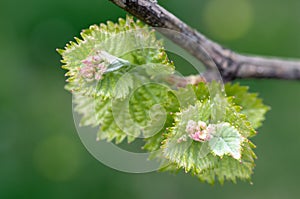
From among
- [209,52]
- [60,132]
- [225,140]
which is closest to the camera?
[225,140]

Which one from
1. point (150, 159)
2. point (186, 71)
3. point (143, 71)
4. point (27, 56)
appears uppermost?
point (186, 71)

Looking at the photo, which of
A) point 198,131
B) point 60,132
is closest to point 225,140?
point 198,131

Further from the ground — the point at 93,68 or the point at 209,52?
the point at 209,52

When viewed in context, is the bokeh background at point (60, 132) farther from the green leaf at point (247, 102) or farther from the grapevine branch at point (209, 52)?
the green leaf at point (247, 102)

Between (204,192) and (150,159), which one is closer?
(150,159)

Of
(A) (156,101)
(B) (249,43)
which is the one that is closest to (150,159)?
(A) (156,101)

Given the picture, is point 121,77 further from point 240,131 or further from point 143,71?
point 240,131

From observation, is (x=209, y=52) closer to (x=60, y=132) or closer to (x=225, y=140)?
(x=225, y=140)

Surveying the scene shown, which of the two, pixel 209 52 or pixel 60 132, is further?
pixel 60 132
